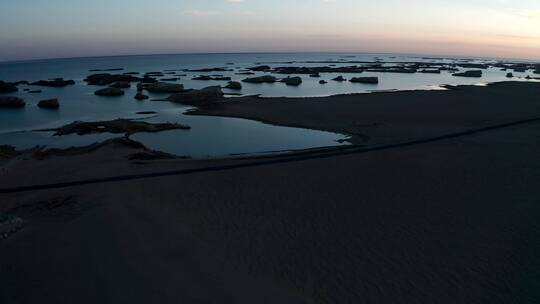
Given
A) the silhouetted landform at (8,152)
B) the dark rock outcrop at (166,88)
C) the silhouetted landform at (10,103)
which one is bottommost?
the silhouetted landform at (8,152)

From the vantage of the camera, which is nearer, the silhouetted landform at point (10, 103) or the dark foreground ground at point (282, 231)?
the dark foreground ground at point (282, 231)

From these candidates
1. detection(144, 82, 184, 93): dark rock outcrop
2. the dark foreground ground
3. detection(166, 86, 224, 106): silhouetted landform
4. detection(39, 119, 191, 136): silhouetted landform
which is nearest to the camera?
the dark foreground ground

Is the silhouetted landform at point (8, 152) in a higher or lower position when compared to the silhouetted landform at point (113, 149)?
lower

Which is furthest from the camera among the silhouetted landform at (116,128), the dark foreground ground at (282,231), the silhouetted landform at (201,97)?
the silhouetted landform at (201,97)

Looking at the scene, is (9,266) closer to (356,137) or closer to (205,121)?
(356,137)

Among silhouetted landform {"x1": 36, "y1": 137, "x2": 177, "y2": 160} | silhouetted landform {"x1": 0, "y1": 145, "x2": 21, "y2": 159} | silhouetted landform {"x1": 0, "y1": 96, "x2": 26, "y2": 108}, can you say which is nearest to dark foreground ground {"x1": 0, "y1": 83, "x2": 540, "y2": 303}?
silhouetted landform {"x1": 36, "y1": 137, "x2": 177, "y2": 160}

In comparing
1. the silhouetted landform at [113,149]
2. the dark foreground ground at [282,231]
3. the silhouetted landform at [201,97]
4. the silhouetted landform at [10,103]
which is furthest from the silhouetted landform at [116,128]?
the silhouetted landform at [10,103]

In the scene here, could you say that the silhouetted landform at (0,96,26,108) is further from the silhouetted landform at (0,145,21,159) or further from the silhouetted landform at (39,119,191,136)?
the silhouetted landform at (0,145,21,159)

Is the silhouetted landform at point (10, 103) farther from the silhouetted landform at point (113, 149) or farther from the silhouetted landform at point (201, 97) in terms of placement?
the silhouetted landform at point (113, 149)

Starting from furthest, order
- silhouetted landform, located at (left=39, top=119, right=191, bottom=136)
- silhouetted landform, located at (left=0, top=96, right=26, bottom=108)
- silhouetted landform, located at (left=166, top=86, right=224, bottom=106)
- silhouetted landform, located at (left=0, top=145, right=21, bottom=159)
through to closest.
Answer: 1. silhouetted landform, located at (left=166, top=86, right=224, bottom=106)
2. silhouetted landform, located at (left=0, top=96, right=26, bottom=108)
3. silhouetted landform, located at (left=39, top=119, right=191, bottom=136)
4. silhouetted landform, located at (left=0, top=145, right=21, bottom=159)

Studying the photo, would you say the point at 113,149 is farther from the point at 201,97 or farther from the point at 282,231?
the point at 201,97

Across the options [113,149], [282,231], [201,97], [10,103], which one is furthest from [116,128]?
[282,231]
